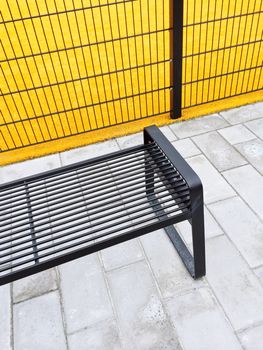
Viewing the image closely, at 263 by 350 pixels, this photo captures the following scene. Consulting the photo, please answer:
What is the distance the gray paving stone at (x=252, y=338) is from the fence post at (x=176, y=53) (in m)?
2.65

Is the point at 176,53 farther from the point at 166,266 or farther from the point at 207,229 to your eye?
the point at 166,266

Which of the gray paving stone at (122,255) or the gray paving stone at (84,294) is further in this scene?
the gray paving stone at (122,255)

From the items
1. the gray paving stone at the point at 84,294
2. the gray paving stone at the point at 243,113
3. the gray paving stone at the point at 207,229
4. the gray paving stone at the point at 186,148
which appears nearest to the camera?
the gray paving stone at the point at 84,294

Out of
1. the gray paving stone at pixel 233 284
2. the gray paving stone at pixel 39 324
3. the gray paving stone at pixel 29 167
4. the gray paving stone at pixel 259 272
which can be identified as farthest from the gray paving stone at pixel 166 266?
the gray paving stone at pixel 29 167

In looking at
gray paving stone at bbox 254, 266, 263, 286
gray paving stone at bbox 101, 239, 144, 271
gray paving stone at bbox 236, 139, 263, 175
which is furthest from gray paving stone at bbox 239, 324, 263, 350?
gray paving stone at bbox 236, 139, 263, 175

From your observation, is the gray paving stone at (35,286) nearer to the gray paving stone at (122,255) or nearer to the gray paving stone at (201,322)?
the gray paving stone at (122,255)

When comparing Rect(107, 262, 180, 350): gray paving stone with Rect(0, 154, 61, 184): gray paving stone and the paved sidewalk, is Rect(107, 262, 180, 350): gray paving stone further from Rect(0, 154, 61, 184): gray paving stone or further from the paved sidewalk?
Rect(0, 154, 61, 184): gray paving stone

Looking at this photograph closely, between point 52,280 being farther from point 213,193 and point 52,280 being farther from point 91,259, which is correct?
point 213,193

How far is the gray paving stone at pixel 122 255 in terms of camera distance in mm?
2518

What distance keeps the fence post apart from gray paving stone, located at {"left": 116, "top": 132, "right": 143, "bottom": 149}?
1.79ft

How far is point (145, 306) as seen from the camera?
87.0 inches

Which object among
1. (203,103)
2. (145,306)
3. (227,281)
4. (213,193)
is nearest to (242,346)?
(227,281)

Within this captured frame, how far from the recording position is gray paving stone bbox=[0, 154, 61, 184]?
3.51m

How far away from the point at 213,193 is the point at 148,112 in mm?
1749
